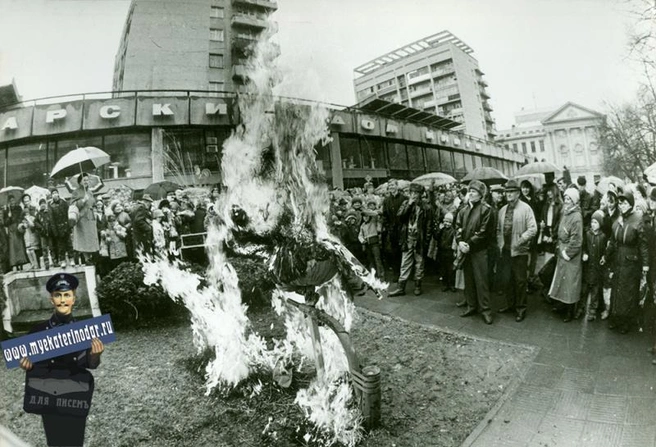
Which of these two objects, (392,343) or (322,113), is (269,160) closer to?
(322,113)

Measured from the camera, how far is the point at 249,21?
344 centimetres

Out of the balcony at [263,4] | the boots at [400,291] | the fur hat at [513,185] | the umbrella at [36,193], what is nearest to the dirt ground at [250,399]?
the boots at [400,291]

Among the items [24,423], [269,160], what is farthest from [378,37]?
[24,423]

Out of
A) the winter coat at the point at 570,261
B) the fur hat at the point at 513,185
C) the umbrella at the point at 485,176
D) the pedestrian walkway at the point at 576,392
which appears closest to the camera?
the pedestrian walkway at the point at 576,392

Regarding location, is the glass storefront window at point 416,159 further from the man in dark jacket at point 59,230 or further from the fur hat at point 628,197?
the man in dark jacket at point 59,230

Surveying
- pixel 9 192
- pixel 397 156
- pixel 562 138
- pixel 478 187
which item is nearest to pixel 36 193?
pixel 9 192

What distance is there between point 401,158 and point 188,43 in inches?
121

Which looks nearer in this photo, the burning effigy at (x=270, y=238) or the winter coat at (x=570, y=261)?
the burning effigy at (x=270, y=238)

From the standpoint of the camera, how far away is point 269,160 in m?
3.94

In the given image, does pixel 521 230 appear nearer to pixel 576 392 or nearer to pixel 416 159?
pixel 416 159

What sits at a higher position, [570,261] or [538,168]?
[538,168]

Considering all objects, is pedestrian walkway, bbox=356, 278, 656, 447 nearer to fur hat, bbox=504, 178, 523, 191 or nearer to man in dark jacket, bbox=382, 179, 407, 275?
fur hat, bbox=504, 178, 523, 191

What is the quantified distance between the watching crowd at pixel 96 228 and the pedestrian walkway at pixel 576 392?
11.5 feet

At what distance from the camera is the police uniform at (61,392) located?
2652 millimetres
